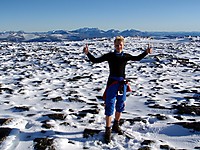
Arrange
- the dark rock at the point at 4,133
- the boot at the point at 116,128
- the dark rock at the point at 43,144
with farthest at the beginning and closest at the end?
the boot at the point at 116,128, the dark rock at the point at 4,133, the dark rock at the point at 43,144

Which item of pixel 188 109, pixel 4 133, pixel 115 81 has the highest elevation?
pixel 115 81

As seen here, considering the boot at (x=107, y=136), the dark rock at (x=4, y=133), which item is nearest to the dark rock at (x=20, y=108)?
the dark rock at (x=4, y=133)

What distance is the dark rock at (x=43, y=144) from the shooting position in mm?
6081

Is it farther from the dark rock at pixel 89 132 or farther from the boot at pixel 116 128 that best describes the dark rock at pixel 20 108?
the boot at pixel 116 128

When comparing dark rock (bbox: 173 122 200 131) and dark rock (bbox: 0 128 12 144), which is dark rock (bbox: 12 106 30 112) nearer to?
dark rock (bbox: 0 128 12 144)

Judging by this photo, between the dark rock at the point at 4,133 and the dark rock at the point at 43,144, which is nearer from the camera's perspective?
the dark rock at the point at 43,144

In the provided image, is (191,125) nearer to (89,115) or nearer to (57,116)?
(89,115)

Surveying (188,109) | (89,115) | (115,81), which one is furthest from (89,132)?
(188,109)

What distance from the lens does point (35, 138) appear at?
Result: 6.55 m

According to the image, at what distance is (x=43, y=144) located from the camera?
6223 mm

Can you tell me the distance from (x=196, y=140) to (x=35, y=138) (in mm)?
3862

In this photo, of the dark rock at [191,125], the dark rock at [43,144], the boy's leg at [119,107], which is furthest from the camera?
the dark rock at [191,125]

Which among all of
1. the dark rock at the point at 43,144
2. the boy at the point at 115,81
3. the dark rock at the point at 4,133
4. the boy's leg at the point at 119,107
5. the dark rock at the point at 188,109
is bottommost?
the dark rock at the point at 188,109

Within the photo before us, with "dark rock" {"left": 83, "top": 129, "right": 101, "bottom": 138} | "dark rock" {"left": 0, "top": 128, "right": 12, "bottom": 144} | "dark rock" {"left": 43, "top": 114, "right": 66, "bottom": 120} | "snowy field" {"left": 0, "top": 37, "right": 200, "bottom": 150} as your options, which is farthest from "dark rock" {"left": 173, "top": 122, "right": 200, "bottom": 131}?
"dark rock" {"left": 0, "top": 128, "right": 12, "bottom": 144}
